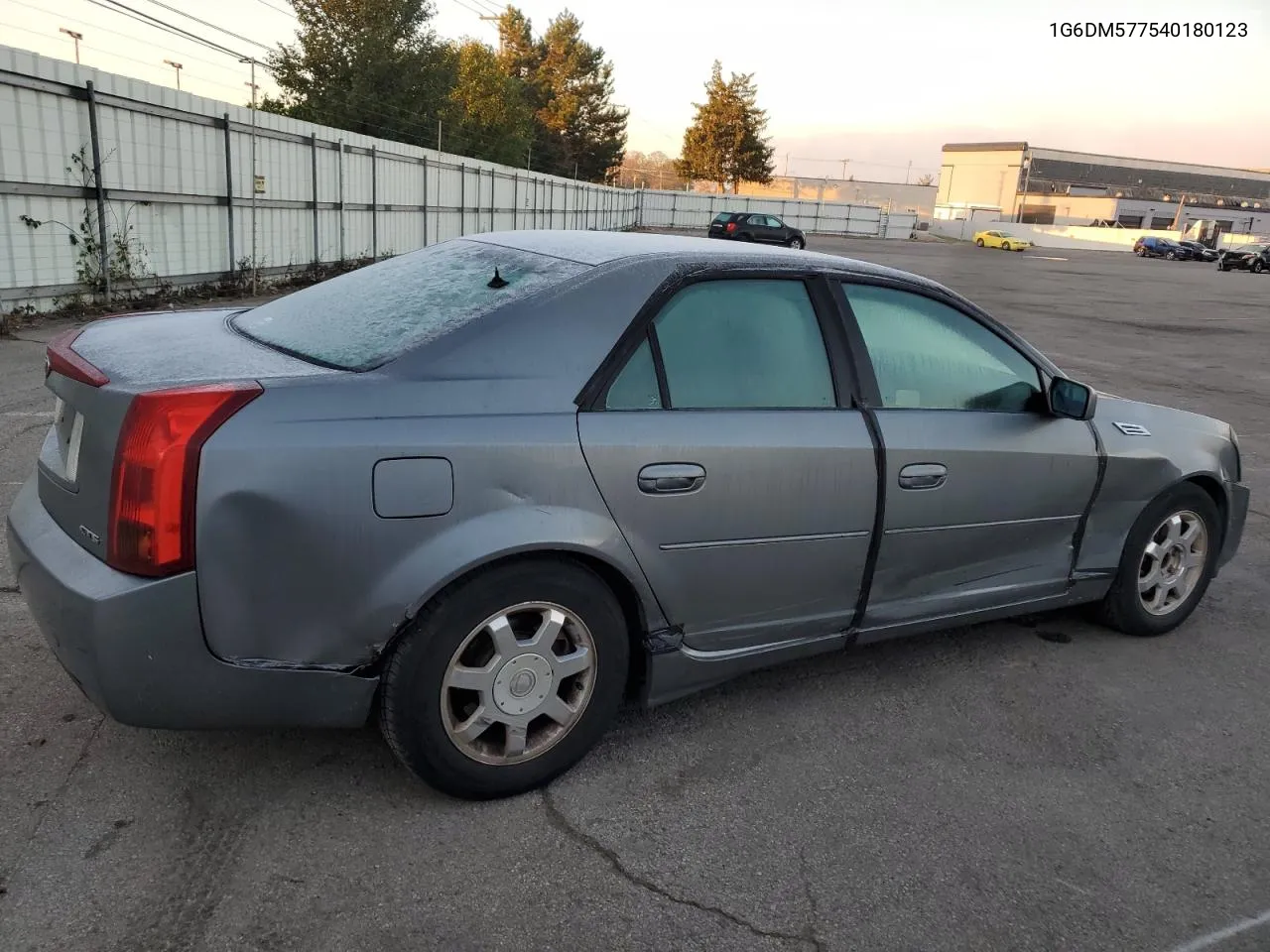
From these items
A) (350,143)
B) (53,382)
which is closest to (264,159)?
(350,143)

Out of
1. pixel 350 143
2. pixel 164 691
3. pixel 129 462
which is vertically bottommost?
pixel 164 691

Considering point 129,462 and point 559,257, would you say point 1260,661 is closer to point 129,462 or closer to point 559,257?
point 559,257

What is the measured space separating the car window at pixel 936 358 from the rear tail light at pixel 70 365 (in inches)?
90.3

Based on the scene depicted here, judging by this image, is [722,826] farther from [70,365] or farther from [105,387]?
[70,365]

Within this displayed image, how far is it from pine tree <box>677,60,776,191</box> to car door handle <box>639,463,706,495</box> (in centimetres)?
8369

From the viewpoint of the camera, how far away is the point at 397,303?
3064mm

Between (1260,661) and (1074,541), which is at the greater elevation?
(1074,541)

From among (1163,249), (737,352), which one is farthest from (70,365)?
(1163,249)

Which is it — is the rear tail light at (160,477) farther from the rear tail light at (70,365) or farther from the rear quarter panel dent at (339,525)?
the rear tail light at (70,365)

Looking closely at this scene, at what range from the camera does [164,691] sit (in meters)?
2.35

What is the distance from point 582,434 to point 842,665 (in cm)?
172

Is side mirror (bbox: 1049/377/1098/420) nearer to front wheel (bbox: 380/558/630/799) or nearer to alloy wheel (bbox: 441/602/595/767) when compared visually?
front wheel (bbox: 380/558/630/799)

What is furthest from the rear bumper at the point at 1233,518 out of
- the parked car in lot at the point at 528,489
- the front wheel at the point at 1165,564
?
the parked car in lot at the point at 528,489

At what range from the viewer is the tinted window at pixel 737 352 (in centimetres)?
291
